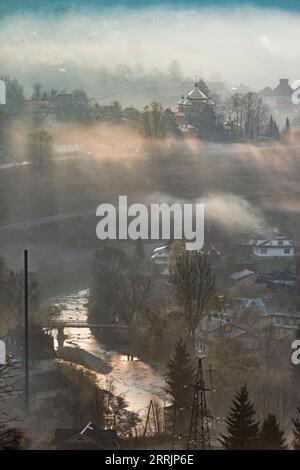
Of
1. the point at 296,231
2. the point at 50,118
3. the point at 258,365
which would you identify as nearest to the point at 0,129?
the point at 50,118

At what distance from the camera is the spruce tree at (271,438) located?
5.10 meters

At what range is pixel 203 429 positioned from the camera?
5500 millimetres

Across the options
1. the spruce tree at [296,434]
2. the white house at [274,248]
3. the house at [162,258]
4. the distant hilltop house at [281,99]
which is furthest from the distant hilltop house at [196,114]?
the spruce tree at [296,434]

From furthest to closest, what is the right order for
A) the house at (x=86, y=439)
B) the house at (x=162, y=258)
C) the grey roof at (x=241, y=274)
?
the house at (x=162, y=258) → the grey roof at (x=241, y=274) → the house at (x=86, y=439)

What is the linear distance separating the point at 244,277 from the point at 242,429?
4.65m

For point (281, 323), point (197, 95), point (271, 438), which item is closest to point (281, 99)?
point (197, 95)

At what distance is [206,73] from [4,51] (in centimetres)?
335

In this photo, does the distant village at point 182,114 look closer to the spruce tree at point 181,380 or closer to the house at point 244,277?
the house at point 244,277

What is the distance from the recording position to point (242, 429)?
5.22 meters

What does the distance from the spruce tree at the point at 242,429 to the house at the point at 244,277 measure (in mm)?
4073

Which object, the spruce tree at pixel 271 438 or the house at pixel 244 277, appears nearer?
the spruce tree at pixel 271 438

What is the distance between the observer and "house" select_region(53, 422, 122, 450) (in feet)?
18.4

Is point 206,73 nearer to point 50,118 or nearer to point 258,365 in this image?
point 50,118

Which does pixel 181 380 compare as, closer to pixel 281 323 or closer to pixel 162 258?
pixel 281 323
